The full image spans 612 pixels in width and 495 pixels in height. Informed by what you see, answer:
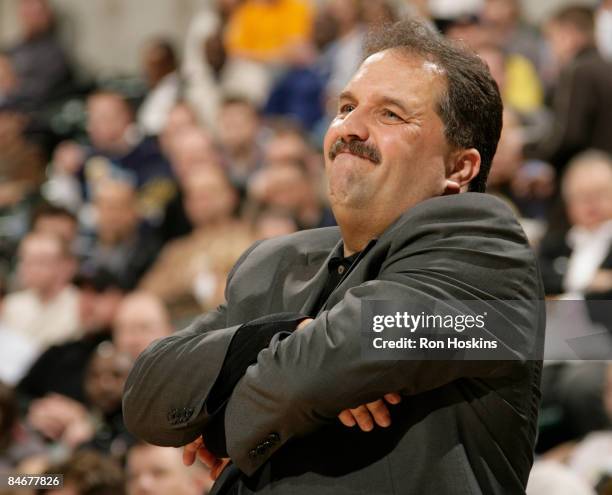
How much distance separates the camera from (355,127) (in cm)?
183

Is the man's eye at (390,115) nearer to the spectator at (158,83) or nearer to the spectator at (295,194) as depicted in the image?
the spectator at (295,194)

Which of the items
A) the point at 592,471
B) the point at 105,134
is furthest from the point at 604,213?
the point at 105,134

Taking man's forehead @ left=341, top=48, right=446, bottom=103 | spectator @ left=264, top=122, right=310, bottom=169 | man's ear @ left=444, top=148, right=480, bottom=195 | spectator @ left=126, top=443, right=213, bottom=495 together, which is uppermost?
man's forehead @ left=341, top=48, right=446, bottom=103

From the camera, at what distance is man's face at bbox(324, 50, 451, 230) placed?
1816 millimetres

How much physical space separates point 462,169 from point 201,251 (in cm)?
395

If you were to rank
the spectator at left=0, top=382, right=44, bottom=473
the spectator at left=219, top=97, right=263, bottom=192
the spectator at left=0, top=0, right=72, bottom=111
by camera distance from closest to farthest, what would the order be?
1. the spectator at left=0, top=382, right=44, bottom=473
2. the spectator at left=219, top=97, right=263, bottom=192
3. the spectator at left=0, top=0, right=72, bottom=111

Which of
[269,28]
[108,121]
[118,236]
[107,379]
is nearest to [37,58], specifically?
[108,121]

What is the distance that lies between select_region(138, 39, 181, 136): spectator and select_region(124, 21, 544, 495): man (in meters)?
6.23

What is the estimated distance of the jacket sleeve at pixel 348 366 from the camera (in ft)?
5.32

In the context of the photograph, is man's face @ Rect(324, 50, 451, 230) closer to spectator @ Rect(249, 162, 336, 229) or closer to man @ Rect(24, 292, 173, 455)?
man @ Rect(24, 292, 173, 455)

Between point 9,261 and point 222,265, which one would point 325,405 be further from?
point 9,261

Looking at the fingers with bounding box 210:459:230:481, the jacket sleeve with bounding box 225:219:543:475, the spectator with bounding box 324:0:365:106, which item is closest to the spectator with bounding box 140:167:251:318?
the spectator with bounding box 324:0:365:106

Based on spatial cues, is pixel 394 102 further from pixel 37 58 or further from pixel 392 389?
pixel 37 58

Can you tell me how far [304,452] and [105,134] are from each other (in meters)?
6.46
